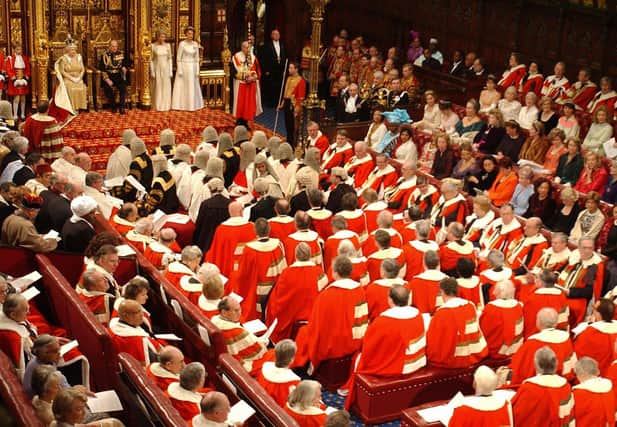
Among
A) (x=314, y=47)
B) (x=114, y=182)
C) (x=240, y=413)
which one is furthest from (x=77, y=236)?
(x=314, y=47)

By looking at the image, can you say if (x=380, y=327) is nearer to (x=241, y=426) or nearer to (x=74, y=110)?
(x=241, y=426)

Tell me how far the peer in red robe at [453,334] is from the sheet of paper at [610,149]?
5989mm

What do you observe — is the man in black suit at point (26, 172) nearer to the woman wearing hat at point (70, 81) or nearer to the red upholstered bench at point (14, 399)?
the red upholstered bench at point (14, 399)

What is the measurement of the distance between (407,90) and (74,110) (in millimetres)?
5995

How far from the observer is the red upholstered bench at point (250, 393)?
22.1 feet

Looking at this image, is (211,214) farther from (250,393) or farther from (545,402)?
(545,402)

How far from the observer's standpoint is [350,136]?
1564 centimetres

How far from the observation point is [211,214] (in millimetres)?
11195

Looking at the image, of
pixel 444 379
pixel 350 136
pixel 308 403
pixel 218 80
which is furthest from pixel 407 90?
pixel 308 403

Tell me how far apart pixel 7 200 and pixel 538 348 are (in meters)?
5.49

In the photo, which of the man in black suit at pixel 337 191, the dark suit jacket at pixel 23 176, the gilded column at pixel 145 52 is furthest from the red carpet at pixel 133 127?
the man in black suit at pixel 337 191

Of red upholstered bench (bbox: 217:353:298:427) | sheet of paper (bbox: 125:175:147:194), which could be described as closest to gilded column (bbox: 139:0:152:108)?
sheet of paper (bbox: 125:175:147:194)

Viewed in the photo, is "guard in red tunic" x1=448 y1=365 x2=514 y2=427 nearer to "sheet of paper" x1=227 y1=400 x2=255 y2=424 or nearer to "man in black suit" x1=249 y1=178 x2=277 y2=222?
"sheet of paper" x1=227 y1=400 x2=255 y2=424

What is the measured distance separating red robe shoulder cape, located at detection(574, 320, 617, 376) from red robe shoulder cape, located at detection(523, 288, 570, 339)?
20.1 inches
